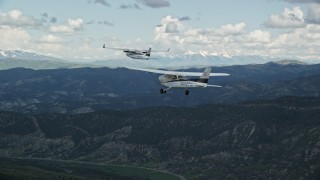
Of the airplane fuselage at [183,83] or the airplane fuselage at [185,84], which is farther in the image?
the airplane fuselage at [183,83]

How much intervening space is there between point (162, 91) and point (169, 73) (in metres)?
7.37

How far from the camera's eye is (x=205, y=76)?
195 metres

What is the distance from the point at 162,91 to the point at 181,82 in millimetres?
9173

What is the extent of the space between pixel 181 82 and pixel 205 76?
30.0ft

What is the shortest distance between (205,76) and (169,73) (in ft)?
43.7

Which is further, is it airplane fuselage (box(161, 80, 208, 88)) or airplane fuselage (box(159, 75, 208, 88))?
airplane fuselage (box(159, 75, 208, 88))

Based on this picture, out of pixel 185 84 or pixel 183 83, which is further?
pixel 183 83

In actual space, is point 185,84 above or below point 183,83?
below

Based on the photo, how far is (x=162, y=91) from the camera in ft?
654

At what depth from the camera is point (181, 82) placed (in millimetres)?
194250

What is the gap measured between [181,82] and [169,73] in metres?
6.35

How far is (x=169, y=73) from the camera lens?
648ft
